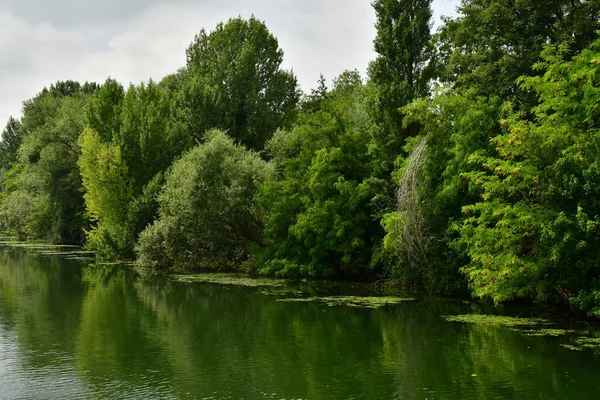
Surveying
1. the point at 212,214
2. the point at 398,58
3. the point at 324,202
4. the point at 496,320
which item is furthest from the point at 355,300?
the point at 212,214

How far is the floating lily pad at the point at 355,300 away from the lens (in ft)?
85.0

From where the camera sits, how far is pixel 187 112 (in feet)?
180

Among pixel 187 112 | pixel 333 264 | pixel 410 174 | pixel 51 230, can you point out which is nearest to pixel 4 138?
pixel 51 230

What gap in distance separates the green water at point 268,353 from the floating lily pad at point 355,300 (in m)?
0.68

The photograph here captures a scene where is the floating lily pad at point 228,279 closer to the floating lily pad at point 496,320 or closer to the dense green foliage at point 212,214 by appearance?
the dense green foliage at point 212,214

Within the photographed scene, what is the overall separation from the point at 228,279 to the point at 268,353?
1787 cm

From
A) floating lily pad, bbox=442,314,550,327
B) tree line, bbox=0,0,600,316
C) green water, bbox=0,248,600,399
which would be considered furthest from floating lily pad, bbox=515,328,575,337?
tree line, bbox=0,0,600,316

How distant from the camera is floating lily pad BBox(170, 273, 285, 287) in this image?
33.5 metres

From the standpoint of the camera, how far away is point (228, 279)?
115ft

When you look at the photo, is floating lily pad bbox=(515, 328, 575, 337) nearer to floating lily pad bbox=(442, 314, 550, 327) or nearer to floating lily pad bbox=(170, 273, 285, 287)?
floating lily pad bbox=(442, 314, 550, 327)

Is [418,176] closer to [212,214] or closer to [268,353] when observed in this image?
[268,353]

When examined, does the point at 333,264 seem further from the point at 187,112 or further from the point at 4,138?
the point at 4,138

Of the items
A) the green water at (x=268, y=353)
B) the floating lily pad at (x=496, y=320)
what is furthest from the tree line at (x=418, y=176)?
the green water at (x=268, y=353)

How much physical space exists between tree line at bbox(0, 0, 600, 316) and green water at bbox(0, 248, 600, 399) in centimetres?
326
